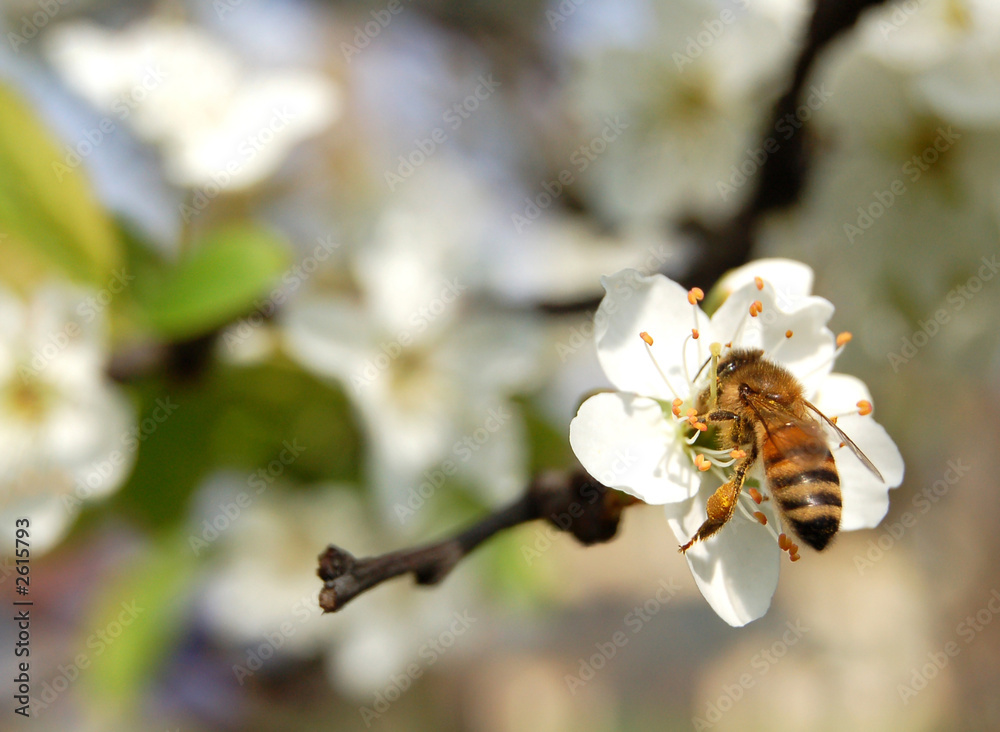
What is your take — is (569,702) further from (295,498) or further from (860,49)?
(860,49)

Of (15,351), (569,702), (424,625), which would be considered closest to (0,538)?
(15,351)

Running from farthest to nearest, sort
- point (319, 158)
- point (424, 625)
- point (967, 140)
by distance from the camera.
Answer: point (319, 158) < point (424, 625) < point (967, 140)

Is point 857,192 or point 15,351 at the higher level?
point 857,192
